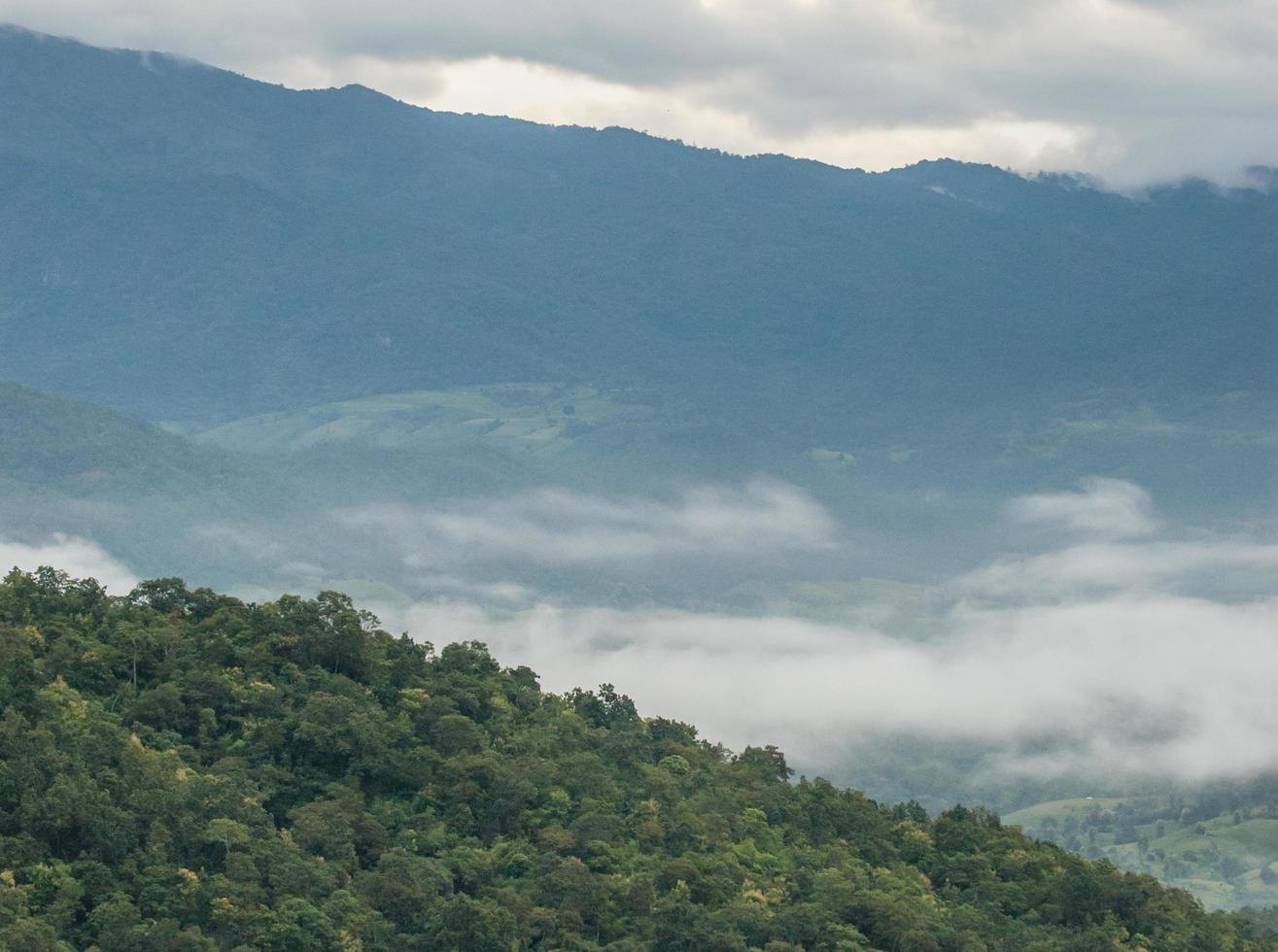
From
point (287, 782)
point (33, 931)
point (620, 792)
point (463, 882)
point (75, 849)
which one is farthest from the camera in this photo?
point (620, 792)

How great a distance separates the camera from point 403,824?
63625 mm

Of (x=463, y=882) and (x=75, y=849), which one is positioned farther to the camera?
(x=463, y=882)

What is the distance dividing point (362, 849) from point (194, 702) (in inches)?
343

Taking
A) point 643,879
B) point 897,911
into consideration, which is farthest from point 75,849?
point 897,911

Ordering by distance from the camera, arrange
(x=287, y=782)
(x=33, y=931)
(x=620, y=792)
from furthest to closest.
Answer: (x=620, y=792) < (x=287, y=782) < (x=33, y=931)

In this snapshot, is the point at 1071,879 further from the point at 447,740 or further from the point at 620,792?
the point at 447,740

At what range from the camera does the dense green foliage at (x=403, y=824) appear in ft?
183

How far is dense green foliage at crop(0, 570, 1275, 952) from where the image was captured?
55781mm

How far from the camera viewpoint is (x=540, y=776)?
67875 mm

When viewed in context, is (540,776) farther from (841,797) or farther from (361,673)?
(841,797)

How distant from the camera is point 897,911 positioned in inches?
2488

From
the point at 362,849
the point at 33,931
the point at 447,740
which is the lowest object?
the point at 33,931

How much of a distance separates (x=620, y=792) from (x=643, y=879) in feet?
25.2

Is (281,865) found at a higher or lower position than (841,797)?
lower
